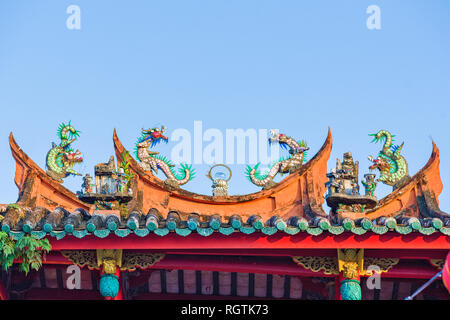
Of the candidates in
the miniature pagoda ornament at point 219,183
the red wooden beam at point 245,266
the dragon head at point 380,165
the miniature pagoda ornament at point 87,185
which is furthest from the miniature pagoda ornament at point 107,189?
the dragon head at point 380,165

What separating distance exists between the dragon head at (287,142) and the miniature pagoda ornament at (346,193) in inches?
80.6

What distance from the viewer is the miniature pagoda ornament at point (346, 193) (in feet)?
35.2

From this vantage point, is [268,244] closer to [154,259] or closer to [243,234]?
[243,234]

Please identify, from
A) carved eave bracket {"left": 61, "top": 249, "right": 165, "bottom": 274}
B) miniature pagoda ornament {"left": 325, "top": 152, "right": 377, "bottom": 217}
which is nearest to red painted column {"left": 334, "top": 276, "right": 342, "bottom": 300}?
miniature pagoda ornament {"left": 325, "top": 152, "right": 377, "bottom": 217}

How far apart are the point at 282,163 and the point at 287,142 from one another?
1.47 feet

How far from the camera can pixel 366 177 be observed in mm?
11773

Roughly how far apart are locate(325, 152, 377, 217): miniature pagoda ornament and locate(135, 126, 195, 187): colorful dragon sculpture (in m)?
2.75

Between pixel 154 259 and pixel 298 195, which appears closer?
pixel 154 259

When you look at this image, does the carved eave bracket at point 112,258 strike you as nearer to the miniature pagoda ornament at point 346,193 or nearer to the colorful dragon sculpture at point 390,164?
the miniature pagoda ornament at point 346,193

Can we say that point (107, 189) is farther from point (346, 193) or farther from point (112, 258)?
point (346, 193)
